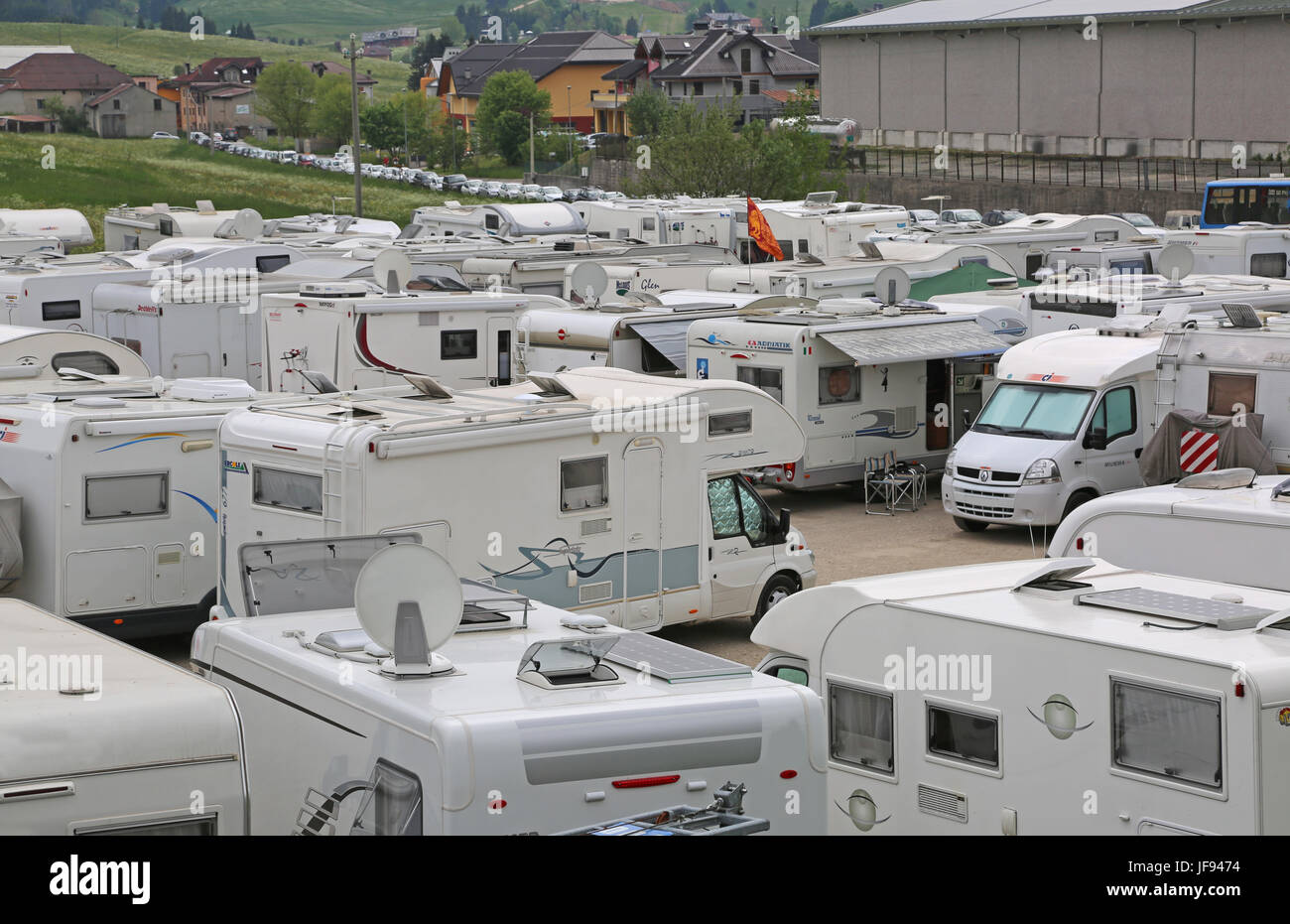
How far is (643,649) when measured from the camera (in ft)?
22.9

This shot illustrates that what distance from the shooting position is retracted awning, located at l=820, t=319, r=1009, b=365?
19.2 meters

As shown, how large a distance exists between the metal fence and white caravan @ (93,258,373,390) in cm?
4060

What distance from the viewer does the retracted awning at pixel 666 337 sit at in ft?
68.7

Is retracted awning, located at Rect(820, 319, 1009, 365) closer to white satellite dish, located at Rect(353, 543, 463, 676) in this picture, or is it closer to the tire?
the tire

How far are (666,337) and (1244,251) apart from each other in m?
14.0

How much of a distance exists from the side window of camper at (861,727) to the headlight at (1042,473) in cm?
1001

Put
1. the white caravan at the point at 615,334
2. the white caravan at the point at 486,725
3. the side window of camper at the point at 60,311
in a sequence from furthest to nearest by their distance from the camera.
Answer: the side window of camper at the point at 60,311
the white caravan at the point at 615,334
the white caravan at the point at 486,725

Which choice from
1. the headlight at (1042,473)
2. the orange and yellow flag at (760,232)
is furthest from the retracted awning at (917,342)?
the orange and yellow flag at (760,232)

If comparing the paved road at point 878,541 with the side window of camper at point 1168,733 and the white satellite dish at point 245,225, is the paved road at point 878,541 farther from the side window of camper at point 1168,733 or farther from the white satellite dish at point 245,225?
the white satellite dish at point 245,225

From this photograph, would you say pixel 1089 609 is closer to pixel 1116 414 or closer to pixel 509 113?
pixel 1116 414

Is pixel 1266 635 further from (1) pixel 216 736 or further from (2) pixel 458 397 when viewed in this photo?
(2) pixel 458 397

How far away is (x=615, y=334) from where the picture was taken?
20828 millimetres
